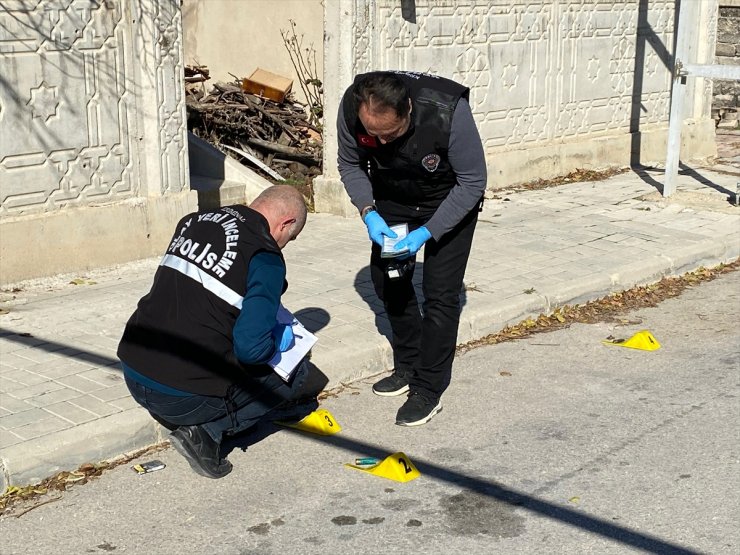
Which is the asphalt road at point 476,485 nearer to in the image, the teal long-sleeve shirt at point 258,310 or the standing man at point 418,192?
the standing man at point 418,192

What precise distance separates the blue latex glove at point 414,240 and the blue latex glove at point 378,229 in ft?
0.22

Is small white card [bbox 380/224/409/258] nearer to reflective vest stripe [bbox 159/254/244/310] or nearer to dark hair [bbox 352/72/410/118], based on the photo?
dark hair [bbox 352/72/410/118]

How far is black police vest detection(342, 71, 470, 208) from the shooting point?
525 centimetres

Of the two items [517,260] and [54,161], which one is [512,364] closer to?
[517,260]

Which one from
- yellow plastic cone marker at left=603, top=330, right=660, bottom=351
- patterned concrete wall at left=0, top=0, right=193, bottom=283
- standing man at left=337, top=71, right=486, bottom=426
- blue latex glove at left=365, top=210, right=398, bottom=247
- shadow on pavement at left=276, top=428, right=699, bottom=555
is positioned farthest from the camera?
patterned concrete wall at left=0, top=0, right=193, bottom=283

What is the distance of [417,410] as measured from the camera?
221 inches

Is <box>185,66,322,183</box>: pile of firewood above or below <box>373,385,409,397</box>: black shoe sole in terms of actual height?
above

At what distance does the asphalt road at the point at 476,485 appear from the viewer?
4.33 m

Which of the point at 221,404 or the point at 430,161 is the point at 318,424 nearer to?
the point at 221,404

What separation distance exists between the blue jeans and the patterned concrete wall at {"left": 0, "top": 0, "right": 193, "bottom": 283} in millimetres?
3280

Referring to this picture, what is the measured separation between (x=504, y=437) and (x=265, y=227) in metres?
1.75

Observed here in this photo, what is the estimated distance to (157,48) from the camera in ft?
26.9

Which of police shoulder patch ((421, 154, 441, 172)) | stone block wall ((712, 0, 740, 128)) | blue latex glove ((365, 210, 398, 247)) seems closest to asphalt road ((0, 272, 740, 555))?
blue latex glove ((365, 210, 398, 247))

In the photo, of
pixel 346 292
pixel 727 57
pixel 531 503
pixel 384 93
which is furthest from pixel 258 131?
pixel 727 57
